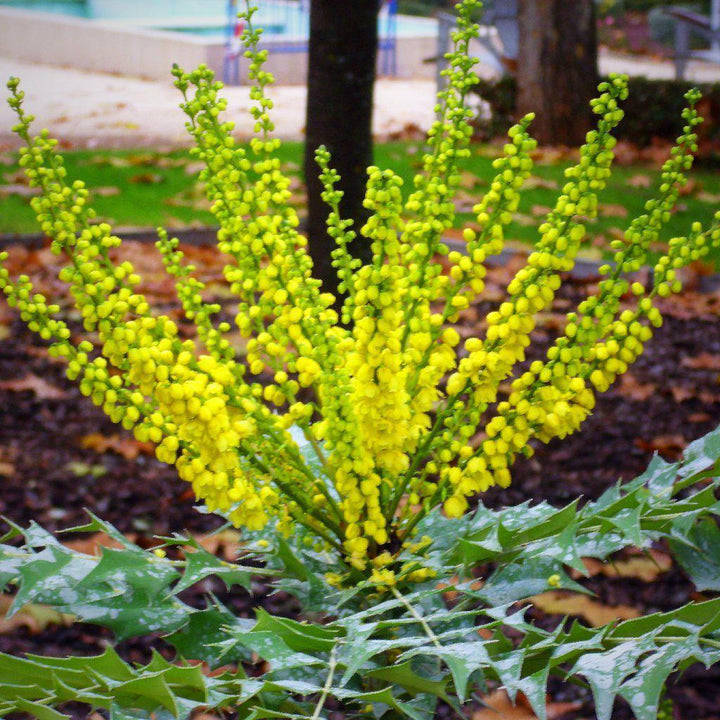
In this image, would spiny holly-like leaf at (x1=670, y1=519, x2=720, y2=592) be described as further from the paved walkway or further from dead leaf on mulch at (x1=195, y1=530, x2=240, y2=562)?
the paved walkway

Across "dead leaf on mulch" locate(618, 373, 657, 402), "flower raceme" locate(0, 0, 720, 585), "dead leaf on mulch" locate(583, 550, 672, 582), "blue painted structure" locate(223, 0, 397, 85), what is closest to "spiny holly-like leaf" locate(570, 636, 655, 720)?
"flower raceme" locate(0, 0, 720, 585)

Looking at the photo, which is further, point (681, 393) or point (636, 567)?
point (681, 393)

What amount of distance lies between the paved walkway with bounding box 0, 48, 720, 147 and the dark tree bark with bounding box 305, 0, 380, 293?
15.8 ft

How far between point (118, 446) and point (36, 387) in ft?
2.26

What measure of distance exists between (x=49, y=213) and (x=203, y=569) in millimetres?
537

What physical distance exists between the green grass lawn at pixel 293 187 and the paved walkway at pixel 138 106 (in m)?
0.72

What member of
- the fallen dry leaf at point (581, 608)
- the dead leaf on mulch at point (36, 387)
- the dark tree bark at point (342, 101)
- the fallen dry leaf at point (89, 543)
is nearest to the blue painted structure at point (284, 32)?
the dead leaf on mulch at point (36, 387)

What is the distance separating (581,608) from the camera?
9.29 ft

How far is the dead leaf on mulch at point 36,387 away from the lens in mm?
4156

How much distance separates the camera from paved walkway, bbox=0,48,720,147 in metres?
10.3

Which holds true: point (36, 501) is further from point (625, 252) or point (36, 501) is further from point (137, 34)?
point (137, 34)

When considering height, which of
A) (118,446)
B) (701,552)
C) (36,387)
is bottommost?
(118,446)

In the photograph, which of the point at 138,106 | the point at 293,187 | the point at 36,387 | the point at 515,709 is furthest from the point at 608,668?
the point at 138,106

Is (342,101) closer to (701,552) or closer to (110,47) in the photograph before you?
(701,552)
